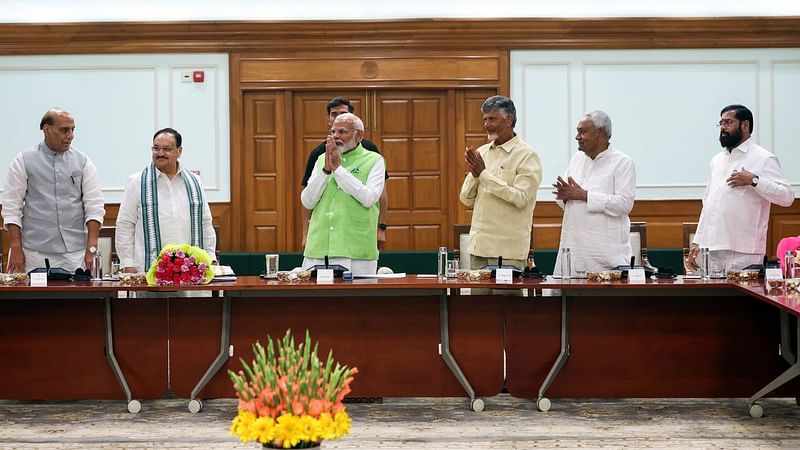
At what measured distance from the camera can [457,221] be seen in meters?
8.70

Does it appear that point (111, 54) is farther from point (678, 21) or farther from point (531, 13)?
point (678, 21)

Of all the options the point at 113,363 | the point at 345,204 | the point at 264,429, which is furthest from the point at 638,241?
the point at 264,429

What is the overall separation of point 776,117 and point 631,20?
60.4 inches

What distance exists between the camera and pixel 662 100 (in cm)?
866

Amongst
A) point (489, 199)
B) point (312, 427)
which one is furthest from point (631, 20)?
point (312, 427)

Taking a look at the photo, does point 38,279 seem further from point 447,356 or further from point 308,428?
point 308,428

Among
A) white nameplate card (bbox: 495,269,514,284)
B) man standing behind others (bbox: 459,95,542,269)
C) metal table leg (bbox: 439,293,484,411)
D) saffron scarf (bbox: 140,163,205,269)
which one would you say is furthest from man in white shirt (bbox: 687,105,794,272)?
saffron scarf (bbox: 140,163,205,269)

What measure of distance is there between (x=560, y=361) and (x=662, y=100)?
15.8 ft

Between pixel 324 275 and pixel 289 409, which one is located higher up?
pixel 324 275

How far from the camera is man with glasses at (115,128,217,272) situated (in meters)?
4.75

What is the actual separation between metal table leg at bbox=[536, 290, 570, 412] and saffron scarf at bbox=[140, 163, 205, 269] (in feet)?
5.81

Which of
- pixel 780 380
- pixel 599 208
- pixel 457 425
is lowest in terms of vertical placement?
pixel 457 425

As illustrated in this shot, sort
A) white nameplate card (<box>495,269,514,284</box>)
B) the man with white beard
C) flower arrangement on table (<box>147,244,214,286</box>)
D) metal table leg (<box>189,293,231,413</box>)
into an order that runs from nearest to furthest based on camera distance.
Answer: flower arrangement on table (<box>147,244,214,286</box>), white nameplate card (<box>495,269,514,284</box>), metal table leg (<box>189,293,231,413</box>), the man with white beard

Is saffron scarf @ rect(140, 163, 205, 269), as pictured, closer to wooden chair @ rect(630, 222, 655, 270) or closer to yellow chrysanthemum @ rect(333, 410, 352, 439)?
wooden chair @ rect(630, 222, 655, 270)
